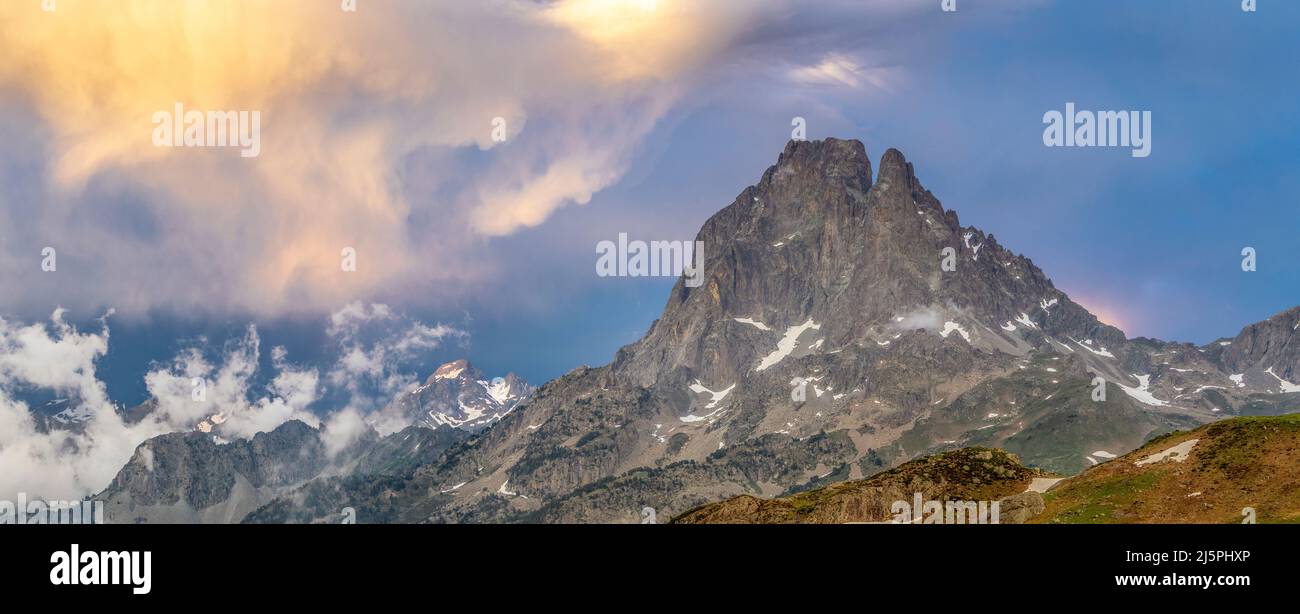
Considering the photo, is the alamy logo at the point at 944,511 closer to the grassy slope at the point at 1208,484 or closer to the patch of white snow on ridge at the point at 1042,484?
the grassy slope at the point at 1208,484

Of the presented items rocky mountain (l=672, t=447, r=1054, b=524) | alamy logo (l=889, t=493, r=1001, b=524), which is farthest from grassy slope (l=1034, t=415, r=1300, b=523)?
rocky mountain (l=672, t=447, r=1054, b=524)

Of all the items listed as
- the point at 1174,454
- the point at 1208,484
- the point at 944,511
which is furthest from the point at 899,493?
the point at 1208,484

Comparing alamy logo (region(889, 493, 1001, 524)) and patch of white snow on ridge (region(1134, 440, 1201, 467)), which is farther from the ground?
patch of white snow on ridge (region(1134, 440, 1201, 467))
